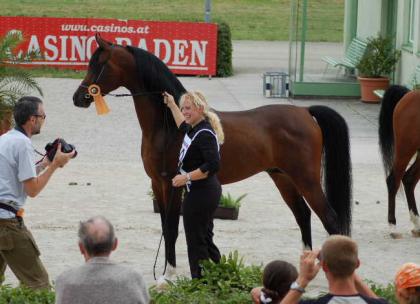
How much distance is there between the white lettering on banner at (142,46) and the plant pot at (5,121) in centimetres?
1201

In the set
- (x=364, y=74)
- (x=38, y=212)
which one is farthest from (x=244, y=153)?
(x=364, y=74)

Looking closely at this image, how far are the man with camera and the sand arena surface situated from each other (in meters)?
2.01

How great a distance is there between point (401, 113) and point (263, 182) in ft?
11.8

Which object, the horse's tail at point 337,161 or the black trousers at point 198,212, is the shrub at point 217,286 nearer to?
the black trousers at point 198,212

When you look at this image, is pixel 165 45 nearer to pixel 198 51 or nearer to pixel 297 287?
pixel 198 51

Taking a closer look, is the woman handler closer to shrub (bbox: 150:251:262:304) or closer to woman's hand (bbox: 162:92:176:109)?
shrub (bbox: 150:251:262:304)

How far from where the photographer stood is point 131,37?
2819 cm

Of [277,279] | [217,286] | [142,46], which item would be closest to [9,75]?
[217,286]

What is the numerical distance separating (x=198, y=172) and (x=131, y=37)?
1947cm

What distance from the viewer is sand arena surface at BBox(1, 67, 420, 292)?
11.4 metres

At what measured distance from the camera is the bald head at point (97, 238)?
18.9 feet

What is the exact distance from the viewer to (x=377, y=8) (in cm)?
2633

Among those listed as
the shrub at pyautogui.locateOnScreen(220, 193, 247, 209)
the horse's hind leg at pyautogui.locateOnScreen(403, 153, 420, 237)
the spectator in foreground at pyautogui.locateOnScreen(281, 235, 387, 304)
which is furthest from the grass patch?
the spectator in foreground at pyautogui.locateOnScreen(281, 235, 387, 304)

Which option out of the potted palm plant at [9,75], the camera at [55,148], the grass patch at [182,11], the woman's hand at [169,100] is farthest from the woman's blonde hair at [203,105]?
the grass patch at [182,11]
